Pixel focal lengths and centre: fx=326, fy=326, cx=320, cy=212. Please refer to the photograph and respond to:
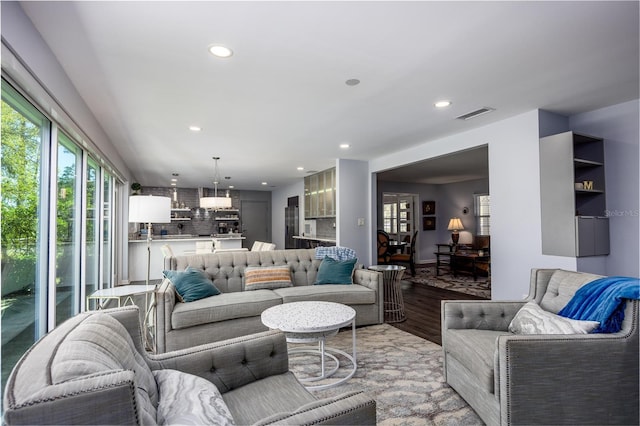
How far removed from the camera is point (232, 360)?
159cm

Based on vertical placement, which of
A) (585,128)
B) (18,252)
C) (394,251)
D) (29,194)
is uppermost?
(585,128)

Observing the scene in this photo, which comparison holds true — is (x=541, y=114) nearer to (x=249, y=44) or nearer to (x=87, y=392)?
(x=249, y=44)

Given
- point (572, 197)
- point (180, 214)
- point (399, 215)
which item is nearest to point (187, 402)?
point (572, 197)

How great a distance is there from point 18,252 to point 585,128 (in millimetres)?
5475

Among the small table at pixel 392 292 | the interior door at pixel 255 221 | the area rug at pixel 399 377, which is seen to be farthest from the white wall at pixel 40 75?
the interior door at pixel 255 221

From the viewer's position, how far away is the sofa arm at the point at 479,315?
228 centimetres

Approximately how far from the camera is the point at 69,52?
7.60 ft

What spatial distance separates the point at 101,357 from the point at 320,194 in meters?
6.76

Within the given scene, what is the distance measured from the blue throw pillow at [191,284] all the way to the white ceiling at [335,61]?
5.72 ft

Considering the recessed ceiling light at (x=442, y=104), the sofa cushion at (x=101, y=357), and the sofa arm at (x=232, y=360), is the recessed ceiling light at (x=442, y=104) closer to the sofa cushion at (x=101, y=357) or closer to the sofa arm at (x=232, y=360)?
the sofa arm at (x=232, y=360)

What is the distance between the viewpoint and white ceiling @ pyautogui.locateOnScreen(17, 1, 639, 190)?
1.91 meters

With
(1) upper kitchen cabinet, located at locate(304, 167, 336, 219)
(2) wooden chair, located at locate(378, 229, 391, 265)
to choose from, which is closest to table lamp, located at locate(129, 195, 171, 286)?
(1) upper kitchen cabinet, located at locate(304, 167, 336, 219)

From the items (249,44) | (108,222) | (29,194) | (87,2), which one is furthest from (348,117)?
(108,222)

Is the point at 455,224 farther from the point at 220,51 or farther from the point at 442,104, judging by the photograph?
the point at 220,51
